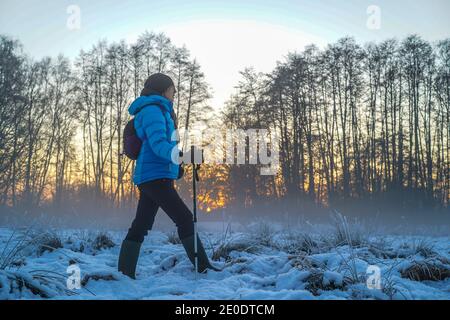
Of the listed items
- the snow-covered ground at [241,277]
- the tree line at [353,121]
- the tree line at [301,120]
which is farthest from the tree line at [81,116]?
the snow-covered ground at [241,277]

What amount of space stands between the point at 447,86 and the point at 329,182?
9.32 metres

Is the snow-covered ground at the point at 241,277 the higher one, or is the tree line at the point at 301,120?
the tree line at the point at 301,120

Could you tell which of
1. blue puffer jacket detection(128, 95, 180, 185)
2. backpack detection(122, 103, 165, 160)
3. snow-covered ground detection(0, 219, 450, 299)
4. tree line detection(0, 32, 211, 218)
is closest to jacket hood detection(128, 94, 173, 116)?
blue puffer jacket detection(128, 95, 180, 185)

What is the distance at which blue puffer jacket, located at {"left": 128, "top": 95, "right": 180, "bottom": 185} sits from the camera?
318 cm

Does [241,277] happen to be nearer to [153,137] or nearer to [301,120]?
[153,137]

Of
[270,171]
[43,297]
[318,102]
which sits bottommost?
[43,297]

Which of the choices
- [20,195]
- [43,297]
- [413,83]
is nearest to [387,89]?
[413,83]

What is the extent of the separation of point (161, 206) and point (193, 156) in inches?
23.8

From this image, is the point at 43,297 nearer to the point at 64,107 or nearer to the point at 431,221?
the point at 431,221

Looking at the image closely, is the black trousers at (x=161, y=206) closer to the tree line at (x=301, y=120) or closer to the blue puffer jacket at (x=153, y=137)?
the blue puffer jacket at (x=153, y=137)

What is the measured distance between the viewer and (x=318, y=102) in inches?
866

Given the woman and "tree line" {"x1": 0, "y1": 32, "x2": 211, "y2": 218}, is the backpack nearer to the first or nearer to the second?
the woman

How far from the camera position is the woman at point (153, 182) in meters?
3.27

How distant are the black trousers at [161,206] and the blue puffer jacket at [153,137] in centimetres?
9
